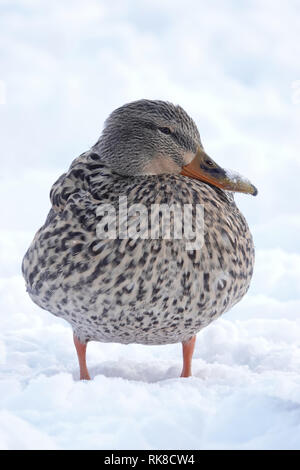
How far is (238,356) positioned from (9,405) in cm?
169

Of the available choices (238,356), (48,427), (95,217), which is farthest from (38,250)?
(238,356)

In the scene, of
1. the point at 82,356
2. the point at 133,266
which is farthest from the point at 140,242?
the point at 82,356

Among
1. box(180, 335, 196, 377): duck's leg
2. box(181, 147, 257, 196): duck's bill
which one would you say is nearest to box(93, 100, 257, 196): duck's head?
box(181, 147, 257, 196): duck's bill

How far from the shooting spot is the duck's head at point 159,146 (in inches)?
136

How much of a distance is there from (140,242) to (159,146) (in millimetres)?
493

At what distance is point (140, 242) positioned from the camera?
3246mm

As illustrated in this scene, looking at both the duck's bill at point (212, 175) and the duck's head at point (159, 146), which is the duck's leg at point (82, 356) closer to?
the duck's head at point (159, 146)

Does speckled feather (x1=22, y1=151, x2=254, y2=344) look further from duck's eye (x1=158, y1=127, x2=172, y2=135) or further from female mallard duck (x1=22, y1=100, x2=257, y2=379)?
duck's eye (x1=158, y1=127, x2=172, y2=135)

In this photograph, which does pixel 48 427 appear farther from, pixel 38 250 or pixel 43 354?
pixel 43 354

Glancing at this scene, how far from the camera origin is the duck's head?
346 cm

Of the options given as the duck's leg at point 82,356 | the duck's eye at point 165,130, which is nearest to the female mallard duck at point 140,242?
the duck's eye at point 165,130

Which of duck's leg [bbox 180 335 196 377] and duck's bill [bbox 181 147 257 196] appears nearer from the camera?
duck's bill [bbox 181 147 257 196]

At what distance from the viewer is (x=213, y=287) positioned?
3.37 meters

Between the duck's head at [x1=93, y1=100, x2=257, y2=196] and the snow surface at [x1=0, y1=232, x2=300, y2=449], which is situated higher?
the duck's head at [x1=93, y1=100, x2=257, y2=196]
